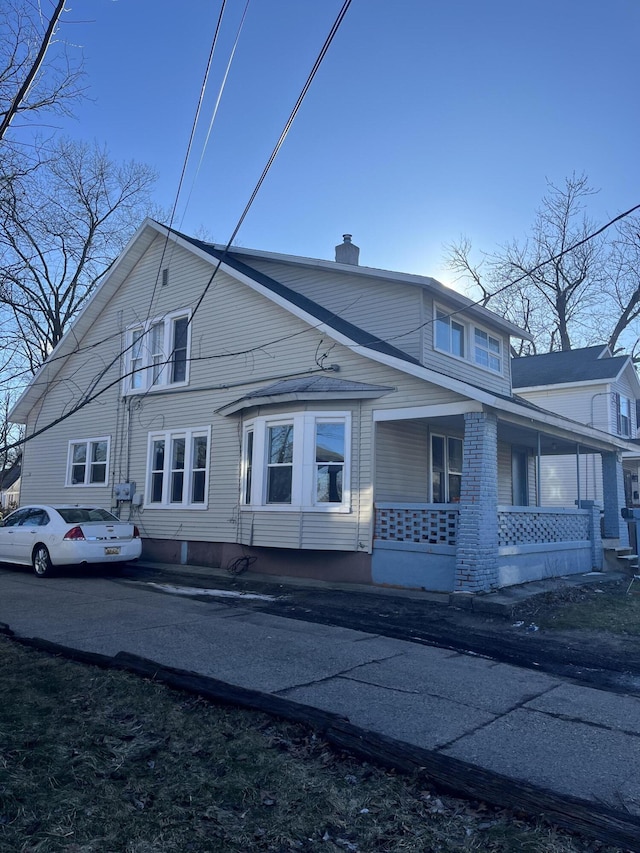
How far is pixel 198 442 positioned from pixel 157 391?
6.46 ft

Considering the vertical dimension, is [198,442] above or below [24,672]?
above

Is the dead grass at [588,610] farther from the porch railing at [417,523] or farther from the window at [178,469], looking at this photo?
the window at [178,469]

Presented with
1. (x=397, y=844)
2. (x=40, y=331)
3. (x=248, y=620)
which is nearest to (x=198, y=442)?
(x=248, y=620)

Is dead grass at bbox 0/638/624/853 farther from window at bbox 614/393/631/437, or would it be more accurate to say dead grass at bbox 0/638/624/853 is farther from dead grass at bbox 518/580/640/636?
window at bbox 614/393/631/437

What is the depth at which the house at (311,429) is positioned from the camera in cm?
1145

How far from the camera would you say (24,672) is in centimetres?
623

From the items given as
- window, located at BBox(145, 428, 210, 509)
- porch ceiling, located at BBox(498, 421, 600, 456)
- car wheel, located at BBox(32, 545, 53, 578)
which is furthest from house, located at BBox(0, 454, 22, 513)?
porch ceiling, located at BBox(498, 421, 600, 456)

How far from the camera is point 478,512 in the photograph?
1057 centimetres

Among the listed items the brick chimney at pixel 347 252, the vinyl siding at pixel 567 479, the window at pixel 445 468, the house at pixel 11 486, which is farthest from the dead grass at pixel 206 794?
the vinyl siding at pixel 567 479

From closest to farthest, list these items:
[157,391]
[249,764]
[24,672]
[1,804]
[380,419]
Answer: [1,804], [249,764], [24,672], [380,419], [157,391]

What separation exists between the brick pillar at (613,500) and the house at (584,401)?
6.77 meters

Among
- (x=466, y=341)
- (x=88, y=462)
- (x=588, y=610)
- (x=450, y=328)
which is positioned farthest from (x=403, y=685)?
(x=88, y=462)

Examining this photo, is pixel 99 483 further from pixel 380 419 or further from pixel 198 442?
pixel 380 419

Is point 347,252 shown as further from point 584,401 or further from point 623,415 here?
point 623,415
